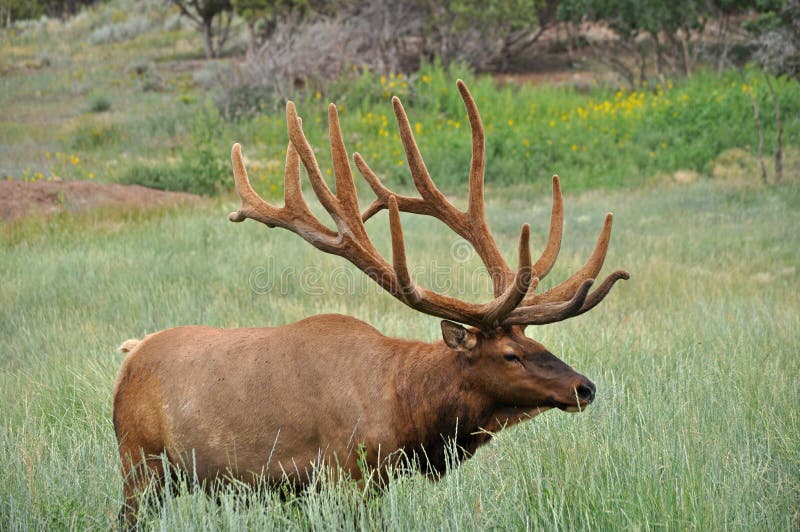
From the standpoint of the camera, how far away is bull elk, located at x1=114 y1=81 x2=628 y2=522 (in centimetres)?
378

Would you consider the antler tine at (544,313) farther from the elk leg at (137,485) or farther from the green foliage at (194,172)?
the green foliage at (194,172)

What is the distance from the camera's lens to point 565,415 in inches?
177

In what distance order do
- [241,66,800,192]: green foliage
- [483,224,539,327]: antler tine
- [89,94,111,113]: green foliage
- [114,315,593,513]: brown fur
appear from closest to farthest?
[483,224,539,327]: antler tine < [114,315,593,513]: brown fur < [241,66,800,192]: green foliage < [89,94,111,113]: green foliage

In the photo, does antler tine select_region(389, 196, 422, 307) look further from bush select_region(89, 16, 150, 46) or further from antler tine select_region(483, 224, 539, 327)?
bush select_region(89, 16, 150, 46)

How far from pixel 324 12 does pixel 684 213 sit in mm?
20548

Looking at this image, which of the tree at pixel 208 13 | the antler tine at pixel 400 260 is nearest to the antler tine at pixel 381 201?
the antler tine at pixel 400 260

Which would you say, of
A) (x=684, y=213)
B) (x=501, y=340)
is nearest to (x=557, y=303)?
(x=501, y=340)

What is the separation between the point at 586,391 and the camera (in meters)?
3.64

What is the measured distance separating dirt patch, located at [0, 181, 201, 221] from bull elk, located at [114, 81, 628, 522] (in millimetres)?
8332

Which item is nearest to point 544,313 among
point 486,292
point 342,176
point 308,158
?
point 342,176

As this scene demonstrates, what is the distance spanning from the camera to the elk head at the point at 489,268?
3.70 meters

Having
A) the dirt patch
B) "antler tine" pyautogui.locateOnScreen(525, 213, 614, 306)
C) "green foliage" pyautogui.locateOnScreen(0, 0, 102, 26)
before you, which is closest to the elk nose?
"antler tine" pyautogui.locateOnScreen(525, 213, 614, 306)

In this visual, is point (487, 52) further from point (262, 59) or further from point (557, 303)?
point (557, 303)

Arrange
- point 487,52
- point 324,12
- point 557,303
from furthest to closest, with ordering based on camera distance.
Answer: point 324,12 → point 487,52 → point 557,303
